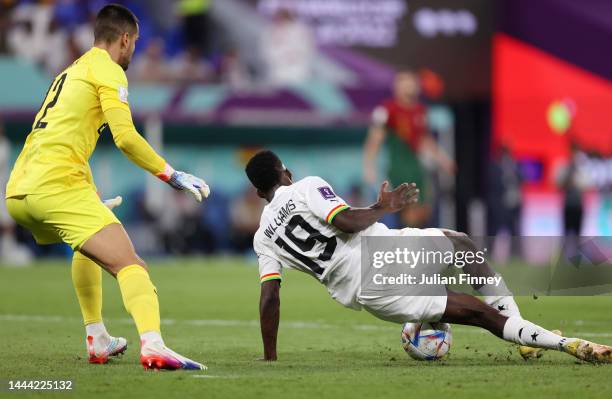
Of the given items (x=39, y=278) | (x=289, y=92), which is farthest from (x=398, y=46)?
(x=39, y=278)

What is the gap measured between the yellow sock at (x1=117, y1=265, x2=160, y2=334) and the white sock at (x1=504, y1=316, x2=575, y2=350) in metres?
2.18

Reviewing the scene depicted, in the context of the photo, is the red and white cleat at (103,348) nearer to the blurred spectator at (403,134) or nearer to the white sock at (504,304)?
the white sock at (504,304)

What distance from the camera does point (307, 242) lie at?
7.44m

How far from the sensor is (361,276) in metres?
7.37

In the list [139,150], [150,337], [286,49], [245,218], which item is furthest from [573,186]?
[150,337]

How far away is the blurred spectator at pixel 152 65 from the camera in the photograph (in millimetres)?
24094

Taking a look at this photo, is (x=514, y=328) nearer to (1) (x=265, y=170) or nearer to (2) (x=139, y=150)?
(1) (x=265, y=170)

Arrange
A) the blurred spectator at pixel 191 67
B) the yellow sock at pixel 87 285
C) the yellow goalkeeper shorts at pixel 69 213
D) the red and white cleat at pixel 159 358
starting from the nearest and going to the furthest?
the red and white cleat at pixel 159 358 < the yellow goalkeeper shorts at pixel 69 213 < the yellow sock at pixel 87 285 < the blurred spectator at pixel 191 67

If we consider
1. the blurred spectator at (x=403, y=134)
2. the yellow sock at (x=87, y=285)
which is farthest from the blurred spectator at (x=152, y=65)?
the yellow sock at (x=87, y=285)

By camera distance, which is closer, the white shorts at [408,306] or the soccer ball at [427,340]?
the white shorts at [408,306]

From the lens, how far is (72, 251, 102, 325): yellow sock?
25.7 ft

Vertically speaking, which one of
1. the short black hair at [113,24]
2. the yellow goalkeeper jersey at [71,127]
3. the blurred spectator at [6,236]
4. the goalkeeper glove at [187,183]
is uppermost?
the short black hair at [113,24]

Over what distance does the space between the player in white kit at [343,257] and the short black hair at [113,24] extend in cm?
121

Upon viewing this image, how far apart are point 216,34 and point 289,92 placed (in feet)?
6.56
